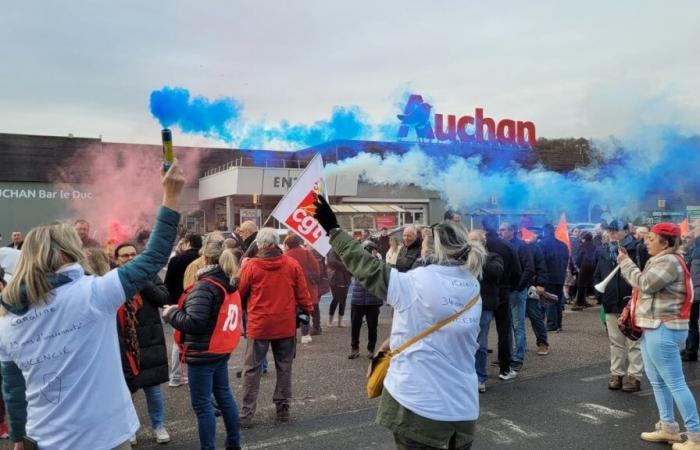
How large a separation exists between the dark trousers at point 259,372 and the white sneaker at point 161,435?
69 centimetres

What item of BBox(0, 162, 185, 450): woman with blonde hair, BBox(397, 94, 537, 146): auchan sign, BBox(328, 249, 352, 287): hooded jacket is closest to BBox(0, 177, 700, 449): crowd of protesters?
BBox(0, 162, 185, 450): woman with blonde hair

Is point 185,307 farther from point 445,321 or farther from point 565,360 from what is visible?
point 565,360

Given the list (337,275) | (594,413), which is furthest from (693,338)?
(337,275)

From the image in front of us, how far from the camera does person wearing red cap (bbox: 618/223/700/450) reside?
4.46 meters

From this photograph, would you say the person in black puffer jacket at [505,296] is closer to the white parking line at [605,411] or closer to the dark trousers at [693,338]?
the white parking line at [605,411]

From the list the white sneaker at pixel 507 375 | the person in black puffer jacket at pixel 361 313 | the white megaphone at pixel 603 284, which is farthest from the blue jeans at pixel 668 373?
the person in black puffer jacket at pixel 361 313

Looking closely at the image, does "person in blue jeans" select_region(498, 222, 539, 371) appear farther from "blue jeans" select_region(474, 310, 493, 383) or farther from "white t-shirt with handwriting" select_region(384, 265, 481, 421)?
"white t-shirt with handwriting" select_region(384, 265, 481, 421)

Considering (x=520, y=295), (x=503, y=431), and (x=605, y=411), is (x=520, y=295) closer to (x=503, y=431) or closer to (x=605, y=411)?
(x=605, y=411)

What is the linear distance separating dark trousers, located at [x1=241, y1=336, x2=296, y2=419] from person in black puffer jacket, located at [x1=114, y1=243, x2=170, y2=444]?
0.75 metres

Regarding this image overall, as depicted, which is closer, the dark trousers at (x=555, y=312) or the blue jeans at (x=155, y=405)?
the blue jeans at (x=155, y=405)

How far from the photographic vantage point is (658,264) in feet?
15.0

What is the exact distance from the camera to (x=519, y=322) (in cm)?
747

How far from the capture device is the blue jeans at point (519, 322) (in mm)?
7219

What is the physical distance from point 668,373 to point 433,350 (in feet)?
9.25
